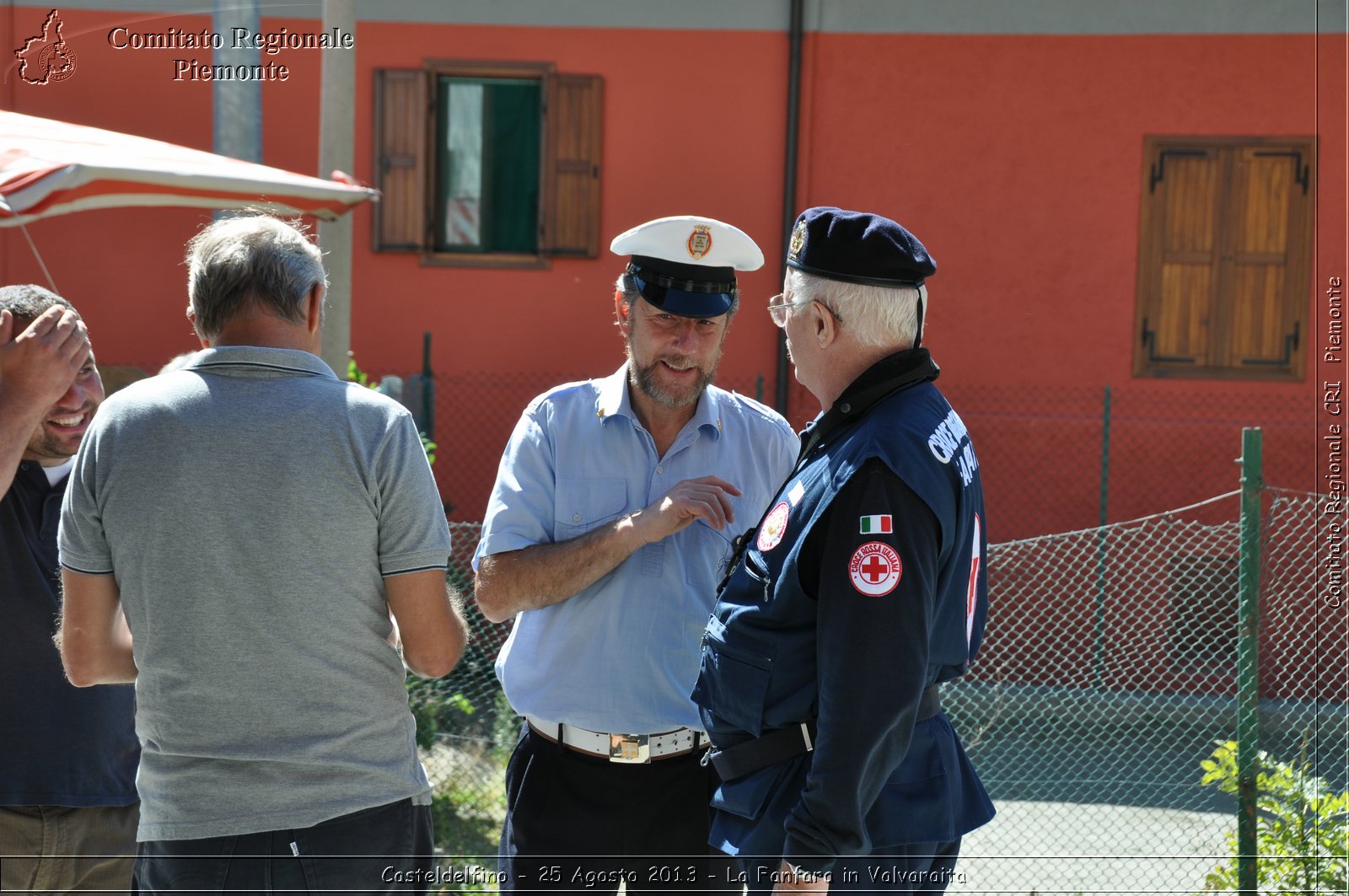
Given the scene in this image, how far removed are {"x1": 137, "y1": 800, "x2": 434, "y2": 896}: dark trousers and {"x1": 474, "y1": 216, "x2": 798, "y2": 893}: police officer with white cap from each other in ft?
1.85

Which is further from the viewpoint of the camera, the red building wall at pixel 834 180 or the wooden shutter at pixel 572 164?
the wooden shutter at pixel 572 164

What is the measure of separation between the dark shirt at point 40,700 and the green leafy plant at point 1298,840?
10.9ft

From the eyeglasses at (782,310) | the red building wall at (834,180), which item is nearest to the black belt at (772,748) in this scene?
the eyeglasses at (782,310)

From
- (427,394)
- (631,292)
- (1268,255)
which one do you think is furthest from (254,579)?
(1268,255)

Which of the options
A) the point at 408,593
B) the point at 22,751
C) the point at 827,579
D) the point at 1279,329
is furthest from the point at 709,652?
the point at 1279,329

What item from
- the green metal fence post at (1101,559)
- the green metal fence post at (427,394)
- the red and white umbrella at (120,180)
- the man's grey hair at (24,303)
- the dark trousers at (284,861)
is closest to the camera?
the dark trousers at (284,861)

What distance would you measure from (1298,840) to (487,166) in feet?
21.4

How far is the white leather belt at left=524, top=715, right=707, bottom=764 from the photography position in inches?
102

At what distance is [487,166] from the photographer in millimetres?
8383

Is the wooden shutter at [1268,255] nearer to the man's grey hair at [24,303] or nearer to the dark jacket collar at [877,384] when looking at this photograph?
the dark jacket collar at [877,384]

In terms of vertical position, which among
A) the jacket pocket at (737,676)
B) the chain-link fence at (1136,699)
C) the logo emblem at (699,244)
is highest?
the logo emblem at (699,244)

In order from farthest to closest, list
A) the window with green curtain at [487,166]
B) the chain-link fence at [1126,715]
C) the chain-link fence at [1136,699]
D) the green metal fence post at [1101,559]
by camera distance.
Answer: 1. the window with green curtain at [487,166]
2. the green metal fence post at [1101,559]
3. the chain-link fence at [1136,699]
4. the chain-link fence at [1126,715]

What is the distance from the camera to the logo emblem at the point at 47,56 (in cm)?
759

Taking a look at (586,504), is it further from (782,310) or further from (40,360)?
(40,360)
